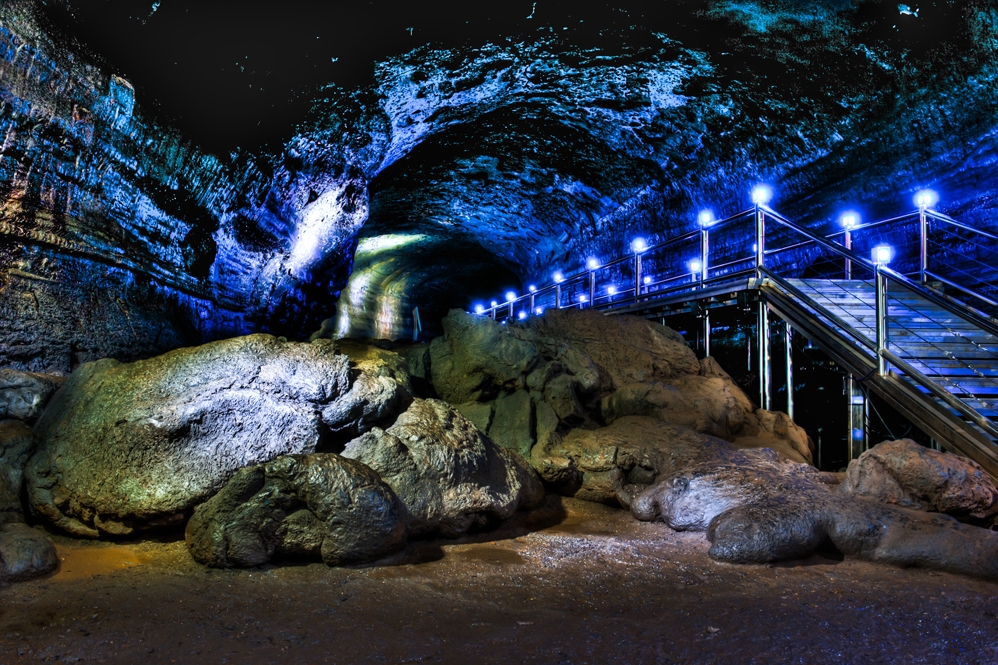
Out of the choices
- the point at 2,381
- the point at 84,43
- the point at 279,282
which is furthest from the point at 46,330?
the point at 279,282

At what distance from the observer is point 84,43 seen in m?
5.11

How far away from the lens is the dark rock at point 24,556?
2.94 m

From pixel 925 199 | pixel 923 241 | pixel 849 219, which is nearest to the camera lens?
pixel 923 241

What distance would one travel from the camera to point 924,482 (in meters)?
4.18

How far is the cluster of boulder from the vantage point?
3.46m

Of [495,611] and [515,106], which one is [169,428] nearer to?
[495,611]

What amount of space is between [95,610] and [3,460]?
1818 millimetres

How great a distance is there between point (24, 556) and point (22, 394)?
164cm

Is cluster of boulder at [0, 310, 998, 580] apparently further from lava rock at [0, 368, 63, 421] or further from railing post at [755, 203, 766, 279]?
railing post at [755, 203, 766, 279]

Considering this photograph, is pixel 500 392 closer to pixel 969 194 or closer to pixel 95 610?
pixel 95 610

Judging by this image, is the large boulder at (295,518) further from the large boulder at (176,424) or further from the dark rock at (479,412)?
the dark rock at (479,412)

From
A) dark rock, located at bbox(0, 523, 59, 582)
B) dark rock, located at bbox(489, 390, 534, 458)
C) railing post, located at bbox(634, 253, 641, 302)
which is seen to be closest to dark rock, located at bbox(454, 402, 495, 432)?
dark rock, located at bbox(489, 390, 534, 458)

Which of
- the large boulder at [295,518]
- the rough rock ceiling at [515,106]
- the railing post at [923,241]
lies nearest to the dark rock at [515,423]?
the large boulder at [295,518]

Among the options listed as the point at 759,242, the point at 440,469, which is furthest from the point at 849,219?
the point at 440,469
